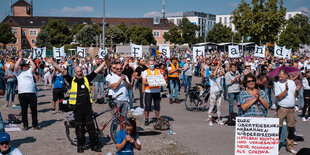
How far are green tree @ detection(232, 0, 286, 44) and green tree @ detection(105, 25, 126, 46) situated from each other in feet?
167

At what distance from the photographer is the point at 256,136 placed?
517 centimetres

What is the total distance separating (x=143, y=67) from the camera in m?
11.8

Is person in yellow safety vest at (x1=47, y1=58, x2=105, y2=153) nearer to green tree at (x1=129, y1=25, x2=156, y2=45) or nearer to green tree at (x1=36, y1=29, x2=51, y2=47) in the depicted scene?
green tree at (x1=129, y1=25, x2=156, y2=45)

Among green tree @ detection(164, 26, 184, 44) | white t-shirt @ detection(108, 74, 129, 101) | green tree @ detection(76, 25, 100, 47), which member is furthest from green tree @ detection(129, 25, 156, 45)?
white t-shirt @ detection(108, 74, 129, 101)

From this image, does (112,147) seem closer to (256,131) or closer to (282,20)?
(256,131)

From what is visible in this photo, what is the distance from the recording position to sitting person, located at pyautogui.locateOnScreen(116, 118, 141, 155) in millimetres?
4336

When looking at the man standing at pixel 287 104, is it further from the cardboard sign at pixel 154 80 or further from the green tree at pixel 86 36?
the green tree at pixel 86 36

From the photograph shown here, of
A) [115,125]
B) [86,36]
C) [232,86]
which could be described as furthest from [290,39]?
[115,125]

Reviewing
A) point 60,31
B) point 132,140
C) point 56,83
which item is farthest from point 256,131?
point 60,31

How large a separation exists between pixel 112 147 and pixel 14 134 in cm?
325

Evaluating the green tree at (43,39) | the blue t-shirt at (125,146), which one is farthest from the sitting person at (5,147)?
the green tree at (43,39)

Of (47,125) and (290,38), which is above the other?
(290,38)

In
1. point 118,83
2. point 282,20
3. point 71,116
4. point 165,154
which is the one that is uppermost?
point 282,20

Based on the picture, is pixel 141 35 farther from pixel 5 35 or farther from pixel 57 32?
pixel 5 35
